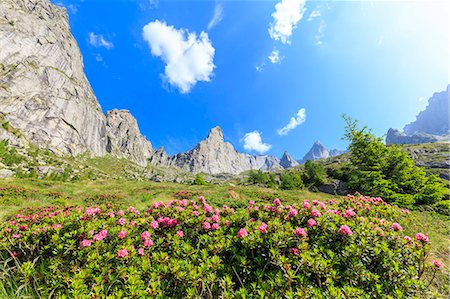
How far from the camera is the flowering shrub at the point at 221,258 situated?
9.21 ft

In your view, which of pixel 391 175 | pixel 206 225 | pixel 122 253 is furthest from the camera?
pixel 391 175

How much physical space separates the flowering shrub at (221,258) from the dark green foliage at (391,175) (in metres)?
17.3

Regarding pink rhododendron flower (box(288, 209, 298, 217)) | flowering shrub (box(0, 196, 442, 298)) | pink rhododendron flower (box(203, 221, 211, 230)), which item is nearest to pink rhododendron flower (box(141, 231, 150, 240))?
→ flowering shrub (box(0, 196, 442, 298))

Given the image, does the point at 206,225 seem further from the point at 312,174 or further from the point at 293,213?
the point at 312,174

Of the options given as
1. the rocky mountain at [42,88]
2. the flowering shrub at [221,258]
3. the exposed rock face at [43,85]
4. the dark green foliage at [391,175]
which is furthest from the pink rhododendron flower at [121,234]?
the exposed rock face at [43,85]

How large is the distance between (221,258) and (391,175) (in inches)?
894

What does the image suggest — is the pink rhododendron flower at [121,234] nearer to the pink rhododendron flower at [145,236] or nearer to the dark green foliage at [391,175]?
the pink rhododendron flower at [145,236]

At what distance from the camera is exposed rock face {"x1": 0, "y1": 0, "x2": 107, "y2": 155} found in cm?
12019

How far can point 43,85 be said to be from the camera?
138 meters

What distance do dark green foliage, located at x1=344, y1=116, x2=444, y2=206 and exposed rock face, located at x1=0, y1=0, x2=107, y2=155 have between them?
16261 centimetres

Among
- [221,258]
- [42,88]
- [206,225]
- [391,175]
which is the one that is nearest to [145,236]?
[206,225]

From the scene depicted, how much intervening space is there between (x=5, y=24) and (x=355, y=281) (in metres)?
211

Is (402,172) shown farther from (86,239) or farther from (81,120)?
(81,120)

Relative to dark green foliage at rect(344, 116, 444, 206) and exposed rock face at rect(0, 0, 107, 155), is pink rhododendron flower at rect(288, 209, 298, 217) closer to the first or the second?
dark green foliage at rect(344, 116, 444, 206)
